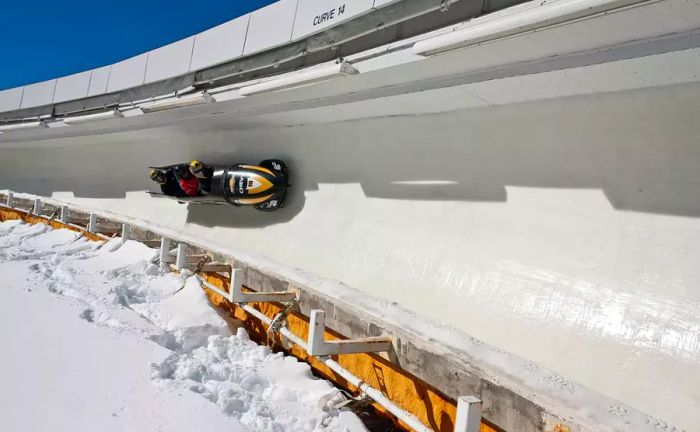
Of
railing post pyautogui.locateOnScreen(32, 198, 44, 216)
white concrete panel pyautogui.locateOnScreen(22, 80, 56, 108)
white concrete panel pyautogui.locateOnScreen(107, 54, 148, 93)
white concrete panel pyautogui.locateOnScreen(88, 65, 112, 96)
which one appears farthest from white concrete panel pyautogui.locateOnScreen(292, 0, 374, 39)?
railing post pyautogui.locateOnScreen(32, 198, 44, 216)

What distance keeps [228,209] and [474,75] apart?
4032mm

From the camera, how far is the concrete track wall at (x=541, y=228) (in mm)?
2221

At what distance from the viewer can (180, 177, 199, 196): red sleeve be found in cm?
562

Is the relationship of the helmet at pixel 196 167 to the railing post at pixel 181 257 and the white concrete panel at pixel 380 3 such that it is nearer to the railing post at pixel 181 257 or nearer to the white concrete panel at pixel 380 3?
the railing post at pixel 181 257

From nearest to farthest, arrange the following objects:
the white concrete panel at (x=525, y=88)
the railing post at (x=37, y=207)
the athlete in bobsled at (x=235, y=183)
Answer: the white concrete panel at (x=525, y=88) < the athlete in bobsled at (x=235, y=183) < the railing post at (x=37, y=207)

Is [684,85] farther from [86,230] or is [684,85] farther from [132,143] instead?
[132,143]

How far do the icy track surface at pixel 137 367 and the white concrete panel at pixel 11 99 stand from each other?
6363 mm

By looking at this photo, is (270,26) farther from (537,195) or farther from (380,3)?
(537,195)

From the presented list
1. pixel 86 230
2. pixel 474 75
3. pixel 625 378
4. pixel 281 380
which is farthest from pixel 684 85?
pixel 86 230

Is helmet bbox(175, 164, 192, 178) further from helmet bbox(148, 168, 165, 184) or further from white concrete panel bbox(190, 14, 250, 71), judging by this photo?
white concrete panel bbox(190, 14, 250, 71)

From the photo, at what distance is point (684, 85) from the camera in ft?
7.47

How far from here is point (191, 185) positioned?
565 centimetres

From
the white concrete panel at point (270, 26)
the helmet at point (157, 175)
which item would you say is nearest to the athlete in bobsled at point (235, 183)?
the helmet at point (157, 175)

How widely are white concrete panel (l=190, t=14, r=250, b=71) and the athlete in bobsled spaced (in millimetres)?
1155
